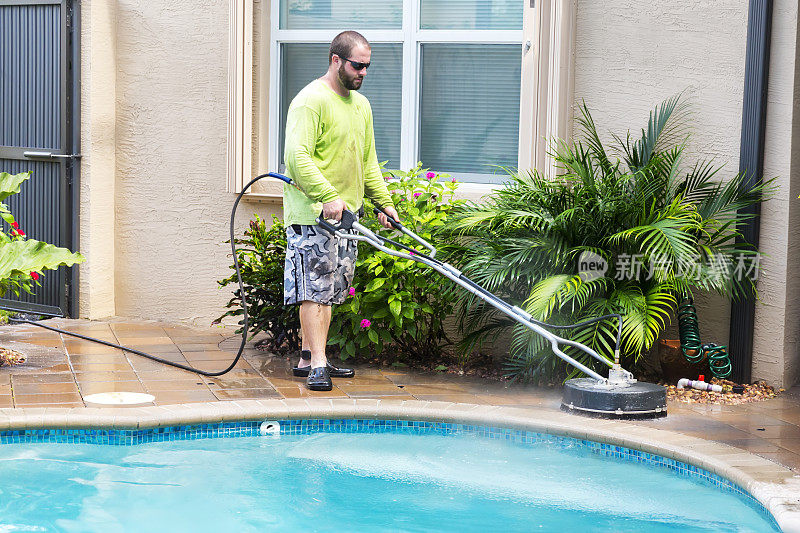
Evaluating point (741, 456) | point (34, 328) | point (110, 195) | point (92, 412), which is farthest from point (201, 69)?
point (741, 456)

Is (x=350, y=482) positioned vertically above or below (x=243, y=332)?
below

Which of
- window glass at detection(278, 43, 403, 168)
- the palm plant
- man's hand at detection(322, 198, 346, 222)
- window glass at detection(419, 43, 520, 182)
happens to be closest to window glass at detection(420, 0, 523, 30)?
window glass at detection(419, 43, 520, 182)

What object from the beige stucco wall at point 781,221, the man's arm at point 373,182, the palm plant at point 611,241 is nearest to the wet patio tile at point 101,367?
the man's arm at point 373,182

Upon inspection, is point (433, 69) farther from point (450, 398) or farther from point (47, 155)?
point (47, 155)

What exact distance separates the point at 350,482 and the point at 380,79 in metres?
3.17

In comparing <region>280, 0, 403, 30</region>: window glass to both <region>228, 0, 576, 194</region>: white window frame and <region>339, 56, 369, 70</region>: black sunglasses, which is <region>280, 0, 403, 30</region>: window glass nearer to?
<region>228, 0, 576, 194</region>: white window frame

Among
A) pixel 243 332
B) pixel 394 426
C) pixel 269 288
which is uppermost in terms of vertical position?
pixel 269 288

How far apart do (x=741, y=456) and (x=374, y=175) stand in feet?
7.70

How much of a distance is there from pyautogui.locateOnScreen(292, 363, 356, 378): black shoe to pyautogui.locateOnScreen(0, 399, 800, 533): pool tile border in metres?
0.57

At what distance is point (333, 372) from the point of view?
18.5 ft

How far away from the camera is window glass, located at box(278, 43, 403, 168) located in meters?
6.68

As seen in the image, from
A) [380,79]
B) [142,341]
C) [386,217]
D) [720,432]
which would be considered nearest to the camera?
[720,432]

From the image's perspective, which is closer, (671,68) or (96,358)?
(671,68)

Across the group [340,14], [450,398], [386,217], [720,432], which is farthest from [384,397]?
[340,14]
